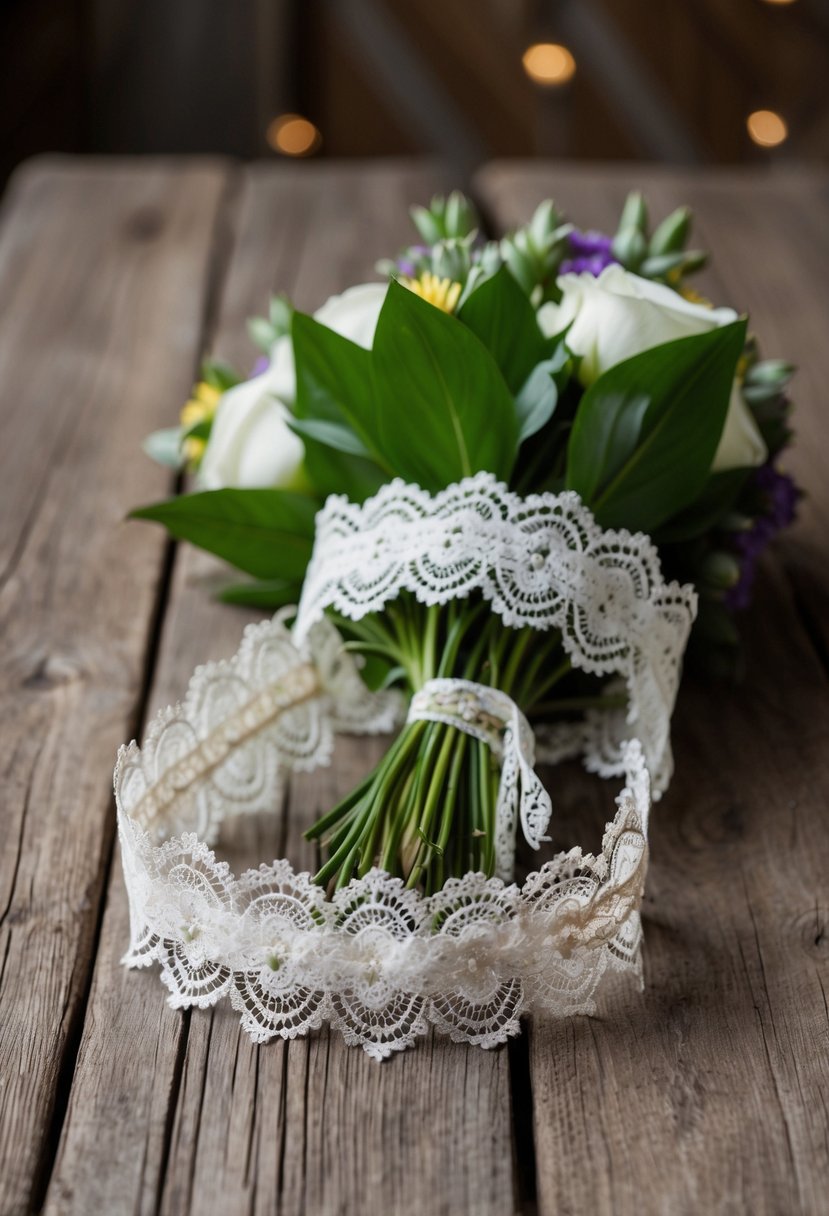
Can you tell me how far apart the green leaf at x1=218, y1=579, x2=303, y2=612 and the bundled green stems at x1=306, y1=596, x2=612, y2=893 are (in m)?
0.13

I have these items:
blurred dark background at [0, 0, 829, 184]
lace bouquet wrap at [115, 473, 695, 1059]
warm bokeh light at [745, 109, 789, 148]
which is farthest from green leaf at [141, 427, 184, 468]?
warm bokeh light at [745, 109, 789, 148]

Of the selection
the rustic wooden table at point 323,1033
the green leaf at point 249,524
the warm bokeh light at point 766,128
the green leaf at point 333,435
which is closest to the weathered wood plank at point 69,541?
the rustic wooden table at point 323,1033

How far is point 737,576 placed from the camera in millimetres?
818

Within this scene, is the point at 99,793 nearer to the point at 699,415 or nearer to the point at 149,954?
the point at 149,954

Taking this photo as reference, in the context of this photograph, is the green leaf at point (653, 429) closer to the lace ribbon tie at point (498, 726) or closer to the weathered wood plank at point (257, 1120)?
the lace ribbon tie at point (498, 726)

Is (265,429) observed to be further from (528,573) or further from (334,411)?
(528,573)

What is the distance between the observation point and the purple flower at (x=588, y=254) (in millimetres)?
862

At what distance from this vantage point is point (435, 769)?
69 centimetres

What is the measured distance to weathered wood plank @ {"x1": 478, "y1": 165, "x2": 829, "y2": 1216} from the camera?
55 centimetres

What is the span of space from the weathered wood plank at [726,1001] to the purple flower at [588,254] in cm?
28

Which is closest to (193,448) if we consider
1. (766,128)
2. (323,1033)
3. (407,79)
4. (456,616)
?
(456,616)

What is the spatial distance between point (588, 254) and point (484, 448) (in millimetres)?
235

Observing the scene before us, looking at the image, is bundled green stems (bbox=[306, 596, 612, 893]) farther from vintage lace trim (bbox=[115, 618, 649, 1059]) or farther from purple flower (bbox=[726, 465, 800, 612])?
purple flower (bbox=[726, 465, 800, 612])

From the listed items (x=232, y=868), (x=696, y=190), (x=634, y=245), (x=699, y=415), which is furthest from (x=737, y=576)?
(x=696, y=190)
